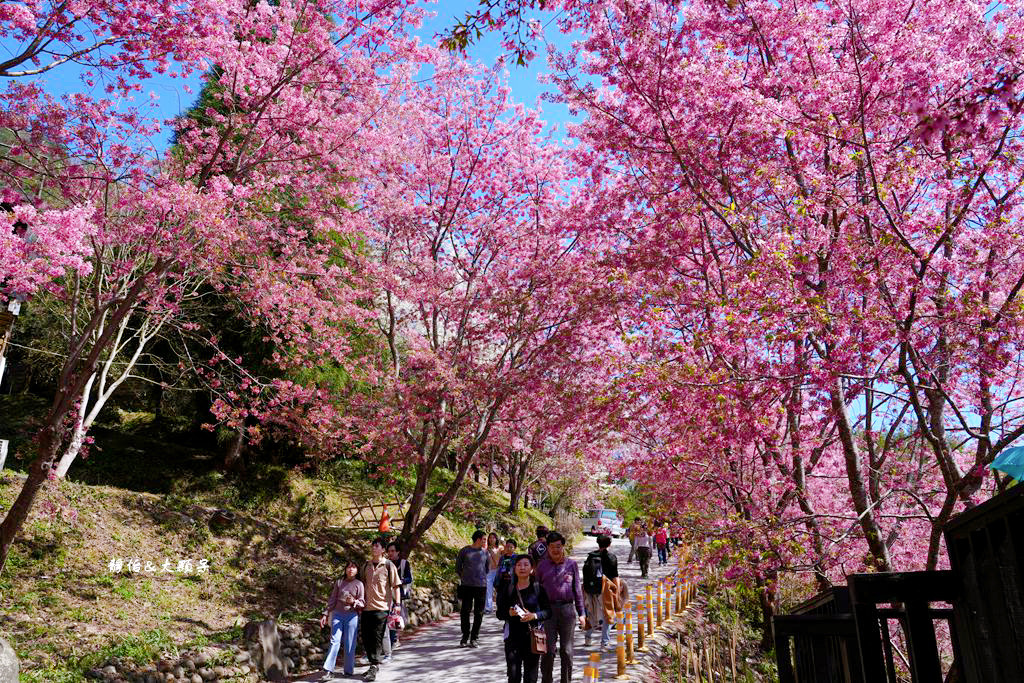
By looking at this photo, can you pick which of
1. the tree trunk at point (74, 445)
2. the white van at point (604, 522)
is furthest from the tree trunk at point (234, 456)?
the white van at point (604, 522)

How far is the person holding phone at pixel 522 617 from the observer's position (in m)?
6.73

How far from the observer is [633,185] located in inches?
404

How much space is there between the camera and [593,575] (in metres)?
10.5

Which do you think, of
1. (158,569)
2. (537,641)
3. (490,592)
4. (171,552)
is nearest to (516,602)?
(537,641)

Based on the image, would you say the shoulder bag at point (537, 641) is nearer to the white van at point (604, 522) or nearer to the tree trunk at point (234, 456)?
the tree trunk at point (234, 456)

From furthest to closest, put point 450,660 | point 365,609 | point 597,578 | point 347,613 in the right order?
point 597,578 < point 450,660 < point 365,609 < point 347,613

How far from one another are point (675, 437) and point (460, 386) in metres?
4.48

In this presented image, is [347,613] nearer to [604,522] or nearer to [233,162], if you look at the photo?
[233,162]

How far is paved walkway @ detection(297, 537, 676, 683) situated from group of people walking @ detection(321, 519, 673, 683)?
25cm

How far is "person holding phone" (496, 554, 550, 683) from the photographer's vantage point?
265 inches

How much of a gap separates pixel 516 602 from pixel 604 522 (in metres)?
33.2

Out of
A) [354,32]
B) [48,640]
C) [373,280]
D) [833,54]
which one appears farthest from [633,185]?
[48,640]

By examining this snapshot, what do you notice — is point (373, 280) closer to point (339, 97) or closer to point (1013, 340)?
point (339, 97)

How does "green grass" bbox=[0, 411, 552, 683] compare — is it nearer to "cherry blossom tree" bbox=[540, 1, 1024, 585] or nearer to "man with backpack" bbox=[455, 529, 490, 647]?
"man with backpack" bbox=[455, 529, 490, 647]
